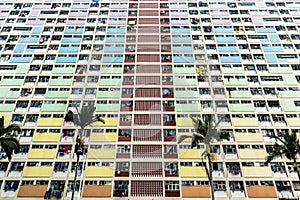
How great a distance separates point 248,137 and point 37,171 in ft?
83.0

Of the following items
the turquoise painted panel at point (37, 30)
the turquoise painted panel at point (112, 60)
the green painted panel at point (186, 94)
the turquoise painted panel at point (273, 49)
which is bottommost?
the green painted panel at point (186, 94)

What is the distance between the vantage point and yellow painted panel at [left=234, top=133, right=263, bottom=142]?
107ft

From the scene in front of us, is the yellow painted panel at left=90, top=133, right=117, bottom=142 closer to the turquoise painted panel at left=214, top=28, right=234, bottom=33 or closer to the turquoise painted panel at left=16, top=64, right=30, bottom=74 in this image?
the turquoise painted panel at left=16, top=64, right=30, bottom=74

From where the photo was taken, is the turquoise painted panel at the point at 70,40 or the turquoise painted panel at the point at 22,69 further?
the turquoise painted panel at the point at 70,40

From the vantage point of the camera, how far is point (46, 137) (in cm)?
3322

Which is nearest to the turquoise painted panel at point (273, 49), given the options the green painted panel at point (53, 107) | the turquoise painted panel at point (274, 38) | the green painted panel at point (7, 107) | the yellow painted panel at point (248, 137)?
the turquoise painted panel at point (274, 38)

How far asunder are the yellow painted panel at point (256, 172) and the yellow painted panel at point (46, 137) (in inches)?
893

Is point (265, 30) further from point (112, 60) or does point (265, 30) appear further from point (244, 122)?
point (112, 60)

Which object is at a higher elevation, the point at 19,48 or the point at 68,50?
the point at 19,48

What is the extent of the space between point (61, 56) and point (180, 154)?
38593mm

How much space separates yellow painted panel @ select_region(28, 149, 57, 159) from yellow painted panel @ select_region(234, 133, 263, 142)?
22.3 metres

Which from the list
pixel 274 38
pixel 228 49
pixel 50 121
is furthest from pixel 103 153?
pixel 274 38

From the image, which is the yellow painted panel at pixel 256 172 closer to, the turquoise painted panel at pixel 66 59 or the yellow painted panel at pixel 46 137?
the yellow painted panel at pixel 46 137

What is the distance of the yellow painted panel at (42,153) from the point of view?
104 ft
